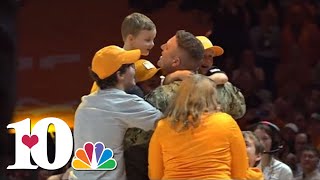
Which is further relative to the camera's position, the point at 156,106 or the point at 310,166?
the point at 310,166

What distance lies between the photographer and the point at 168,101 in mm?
2316

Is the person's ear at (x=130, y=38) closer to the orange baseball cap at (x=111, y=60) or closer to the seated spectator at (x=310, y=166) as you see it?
the orange baseball cap at (x=111, y=60)


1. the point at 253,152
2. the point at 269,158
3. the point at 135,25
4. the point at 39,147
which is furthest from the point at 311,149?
the point at 135,25

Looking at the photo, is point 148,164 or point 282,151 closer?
point 148,164

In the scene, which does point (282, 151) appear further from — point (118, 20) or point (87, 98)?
point (87, 98)

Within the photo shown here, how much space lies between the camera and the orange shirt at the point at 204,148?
2158 mm

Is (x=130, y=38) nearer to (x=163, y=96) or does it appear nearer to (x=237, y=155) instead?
(x=163, y=96)

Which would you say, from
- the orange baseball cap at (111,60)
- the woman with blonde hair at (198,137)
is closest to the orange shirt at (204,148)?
the woman with blonde hair at (198,137)

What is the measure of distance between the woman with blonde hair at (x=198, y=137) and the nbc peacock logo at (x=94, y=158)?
183 millimetres

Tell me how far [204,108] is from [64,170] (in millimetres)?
1179

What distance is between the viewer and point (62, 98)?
12.8 ft

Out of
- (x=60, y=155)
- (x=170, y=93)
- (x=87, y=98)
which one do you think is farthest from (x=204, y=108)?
(x=60, y=155)

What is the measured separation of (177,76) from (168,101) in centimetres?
8

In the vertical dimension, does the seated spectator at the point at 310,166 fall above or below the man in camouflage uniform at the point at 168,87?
below
